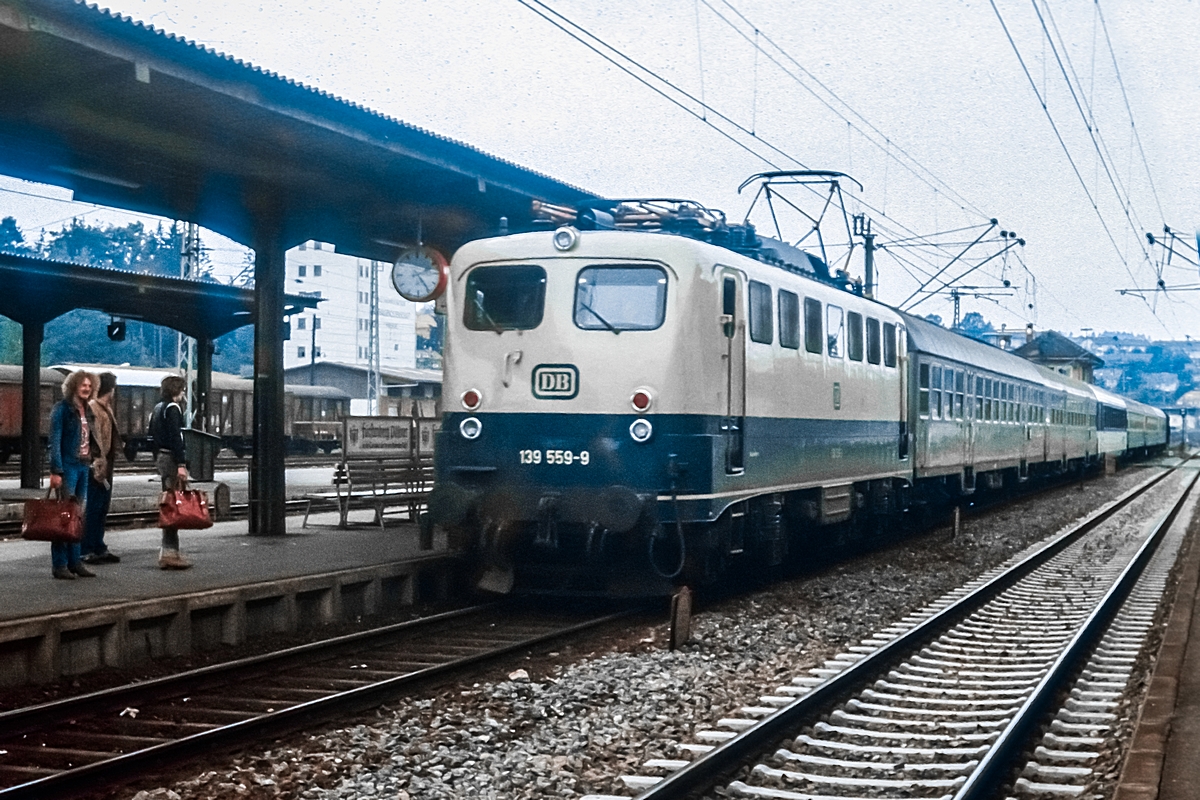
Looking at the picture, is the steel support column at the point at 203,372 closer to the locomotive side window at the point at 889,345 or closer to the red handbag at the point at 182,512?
the locomotive side window at the point at 889,345

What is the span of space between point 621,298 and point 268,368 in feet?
16.4

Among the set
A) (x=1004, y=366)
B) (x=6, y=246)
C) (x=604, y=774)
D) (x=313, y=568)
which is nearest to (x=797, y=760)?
(x=604, y=774)

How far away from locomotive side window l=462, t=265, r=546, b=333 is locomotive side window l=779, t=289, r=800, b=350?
2662 millimetres

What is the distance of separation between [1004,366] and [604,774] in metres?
24.6

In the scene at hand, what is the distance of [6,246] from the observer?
286 feet

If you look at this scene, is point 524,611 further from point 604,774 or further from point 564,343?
point 604,774

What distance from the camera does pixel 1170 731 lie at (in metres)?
6.78

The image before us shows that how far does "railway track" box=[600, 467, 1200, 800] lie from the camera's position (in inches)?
248

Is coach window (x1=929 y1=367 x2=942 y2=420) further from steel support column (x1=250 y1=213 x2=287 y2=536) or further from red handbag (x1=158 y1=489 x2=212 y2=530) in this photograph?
red handbag (x1=158 y1=489 x2=212 y2=530)

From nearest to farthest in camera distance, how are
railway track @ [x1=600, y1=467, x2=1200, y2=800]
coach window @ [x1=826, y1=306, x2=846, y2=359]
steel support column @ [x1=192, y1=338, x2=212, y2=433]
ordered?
1. railway track @ [x1=600, y1=467, x2=1200, y2=800]
2. coach window @ [x1=826, y1=306, x2=846, y2=359]
3. steel support column @ [x1=192, y1=338, x2=212, y2=433]

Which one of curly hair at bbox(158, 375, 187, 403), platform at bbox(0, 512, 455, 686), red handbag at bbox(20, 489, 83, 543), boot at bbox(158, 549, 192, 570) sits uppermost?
curly hair at bbox(158, 375, 187, 403)

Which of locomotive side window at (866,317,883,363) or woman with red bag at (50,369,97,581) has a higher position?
locomotive side window at (866,317,883,363)

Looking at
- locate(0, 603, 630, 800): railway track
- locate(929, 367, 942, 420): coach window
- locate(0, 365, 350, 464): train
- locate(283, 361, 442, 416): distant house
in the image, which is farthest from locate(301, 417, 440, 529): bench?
locate(283, 361, 442, 416): distant house

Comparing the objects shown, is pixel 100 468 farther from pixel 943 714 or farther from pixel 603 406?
pixel 943 714
